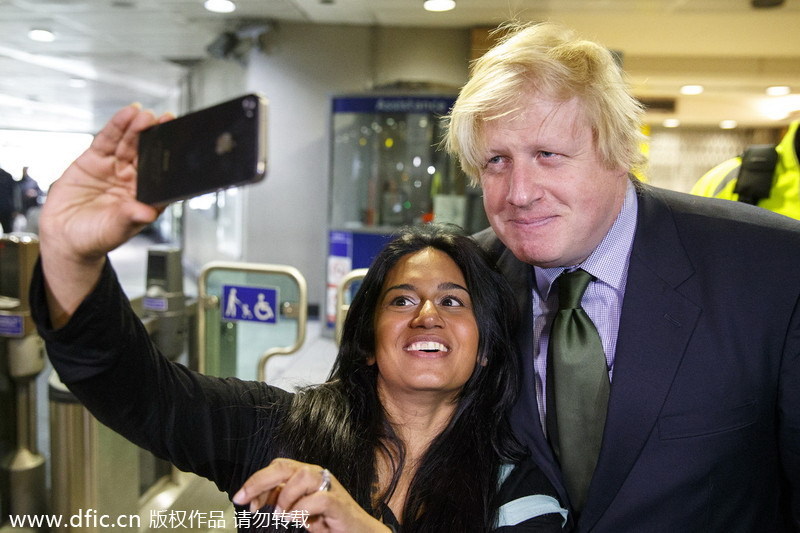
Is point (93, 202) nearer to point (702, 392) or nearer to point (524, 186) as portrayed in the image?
point (524, 186)

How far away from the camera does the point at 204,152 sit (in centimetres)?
80

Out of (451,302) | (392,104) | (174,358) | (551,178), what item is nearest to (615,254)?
(551,178)

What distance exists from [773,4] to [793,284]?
596cm

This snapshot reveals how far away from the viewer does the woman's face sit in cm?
143

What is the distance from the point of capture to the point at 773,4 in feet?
20.1

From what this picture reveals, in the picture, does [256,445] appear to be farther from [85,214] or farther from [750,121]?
[750,121]

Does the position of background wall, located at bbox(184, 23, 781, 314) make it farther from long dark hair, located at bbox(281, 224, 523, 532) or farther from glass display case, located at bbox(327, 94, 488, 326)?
long dark hair, located at bbox(281, 224, 523, 532)

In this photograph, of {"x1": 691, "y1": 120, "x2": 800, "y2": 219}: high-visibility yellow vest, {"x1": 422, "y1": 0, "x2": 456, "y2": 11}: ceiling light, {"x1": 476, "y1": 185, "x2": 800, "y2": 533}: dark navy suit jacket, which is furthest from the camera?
{"x1": 422, "y1": 0, "x2": 456, "y2": 11}: ceiling light

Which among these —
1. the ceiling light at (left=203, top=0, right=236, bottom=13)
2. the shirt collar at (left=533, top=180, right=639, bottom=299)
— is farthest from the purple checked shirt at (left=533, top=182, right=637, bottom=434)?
the ceiling light at (left=203, top=0, right=236, bottom=13)

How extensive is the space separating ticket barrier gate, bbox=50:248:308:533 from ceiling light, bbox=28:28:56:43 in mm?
6464

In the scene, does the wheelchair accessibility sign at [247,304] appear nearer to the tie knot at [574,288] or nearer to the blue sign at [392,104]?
the tie knot at [574,288]

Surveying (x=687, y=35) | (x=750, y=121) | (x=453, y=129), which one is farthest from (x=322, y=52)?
(x=750, y=121)

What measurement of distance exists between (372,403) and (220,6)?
242 inches

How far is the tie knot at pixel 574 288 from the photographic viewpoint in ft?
4.72
